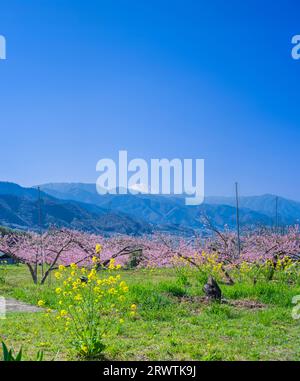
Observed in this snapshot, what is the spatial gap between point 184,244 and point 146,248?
258cm

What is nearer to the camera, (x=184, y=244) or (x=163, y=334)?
(x=163, y=334)

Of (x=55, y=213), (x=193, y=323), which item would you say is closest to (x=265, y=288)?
(x=193, y=323)

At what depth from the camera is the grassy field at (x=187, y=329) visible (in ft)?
23.0

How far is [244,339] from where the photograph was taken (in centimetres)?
794

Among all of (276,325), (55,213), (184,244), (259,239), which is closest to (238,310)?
(276,325)

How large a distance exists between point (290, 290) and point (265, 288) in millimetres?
855

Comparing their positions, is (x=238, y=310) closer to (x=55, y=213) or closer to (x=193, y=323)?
(x=193, y=323)

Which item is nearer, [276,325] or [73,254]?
[276,325]

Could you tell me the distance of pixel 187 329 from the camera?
8.62m

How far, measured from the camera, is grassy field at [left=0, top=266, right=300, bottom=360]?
23.0 ft

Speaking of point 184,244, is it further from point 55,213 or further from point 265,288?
point 55,213

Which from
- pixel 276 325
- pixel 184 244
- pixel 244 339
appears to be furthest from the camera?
pixel 184 244

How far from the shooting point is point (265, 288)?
12.5 m
